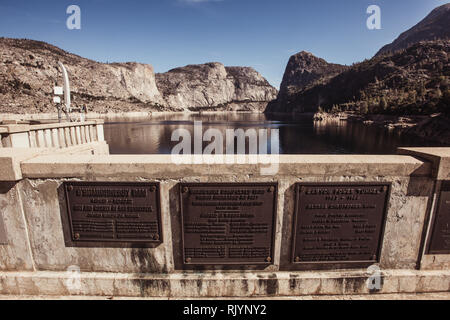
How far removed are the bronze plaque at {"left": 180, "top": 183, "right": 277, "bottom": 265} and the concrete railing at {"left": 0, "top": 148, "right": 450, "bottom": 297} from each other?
0.12m

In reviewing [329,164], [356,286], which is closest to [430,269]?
[356,286]

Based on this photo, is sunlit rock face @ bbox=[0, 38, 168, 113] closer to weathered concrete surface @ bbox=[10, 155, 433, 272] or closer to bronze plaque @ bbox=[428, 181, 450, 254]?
weathered concrete surface @ bbox=[10, 155, 433, 272]

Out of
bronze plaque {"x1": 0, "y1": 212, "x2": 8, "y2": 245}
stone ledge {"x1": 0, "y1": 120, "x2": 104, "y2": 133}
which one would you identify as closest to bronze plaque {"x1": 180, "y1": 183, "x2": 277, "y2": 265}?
bronze plaque {"x1": 0, "y1": 212, "x2": 8, "y2": 245}

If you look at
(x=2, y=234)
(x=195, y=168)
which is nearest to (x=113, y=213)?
(x=195, y=168)

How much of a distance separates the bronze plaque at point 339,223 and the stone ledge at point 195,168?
23 centimetres

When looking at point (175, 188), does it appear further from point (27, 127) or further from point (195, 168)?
point (27, 127)

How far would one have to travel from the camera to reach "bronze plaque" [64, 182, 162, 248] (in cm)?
314

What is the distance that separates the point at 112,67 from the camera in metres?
161

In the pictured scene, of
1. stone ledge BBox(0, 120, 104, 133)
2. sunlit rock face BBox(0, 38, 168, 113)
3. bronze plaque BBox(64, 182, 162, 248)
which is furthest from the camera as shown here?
sunlit rock face BBox(0, 38, 168, 113)

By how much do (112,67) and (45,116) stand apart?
95.1 m

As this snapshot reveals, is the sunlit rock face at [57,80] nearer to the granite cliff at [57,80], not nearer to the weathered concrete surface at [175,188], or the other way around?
the granite cliff at [57,80]

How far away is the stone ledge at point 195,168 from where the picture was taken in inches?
120

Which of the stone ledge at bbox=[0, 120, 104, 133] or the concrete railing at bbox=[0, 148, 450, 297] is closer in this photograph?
the concrete railing at bbox=[0, 148, 450, 297]
